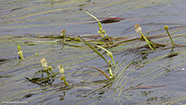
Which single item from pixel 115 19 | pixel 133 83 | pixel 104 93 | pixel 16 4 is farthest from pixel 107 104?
pixel 16 4

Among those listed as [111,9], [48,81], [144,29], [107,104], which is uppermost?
[111,9]

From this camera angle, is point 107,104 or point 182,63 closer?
point 107,104

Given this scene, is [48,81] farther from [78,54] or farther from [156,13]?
[156,13]

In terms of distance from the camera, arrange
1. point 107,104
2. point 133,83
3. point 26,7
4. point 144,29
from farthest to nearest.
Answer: point 26,7
point 144,29
point 133,83
point 107,104

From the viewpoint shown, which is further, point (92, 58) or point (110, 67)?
point (92, 58)

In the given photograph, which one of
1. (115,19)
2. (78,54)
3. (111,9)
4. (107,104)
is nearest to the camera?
(107,104)

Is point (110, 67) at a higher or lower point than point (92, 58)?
lower

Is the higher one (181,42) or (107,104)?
(181,42)
